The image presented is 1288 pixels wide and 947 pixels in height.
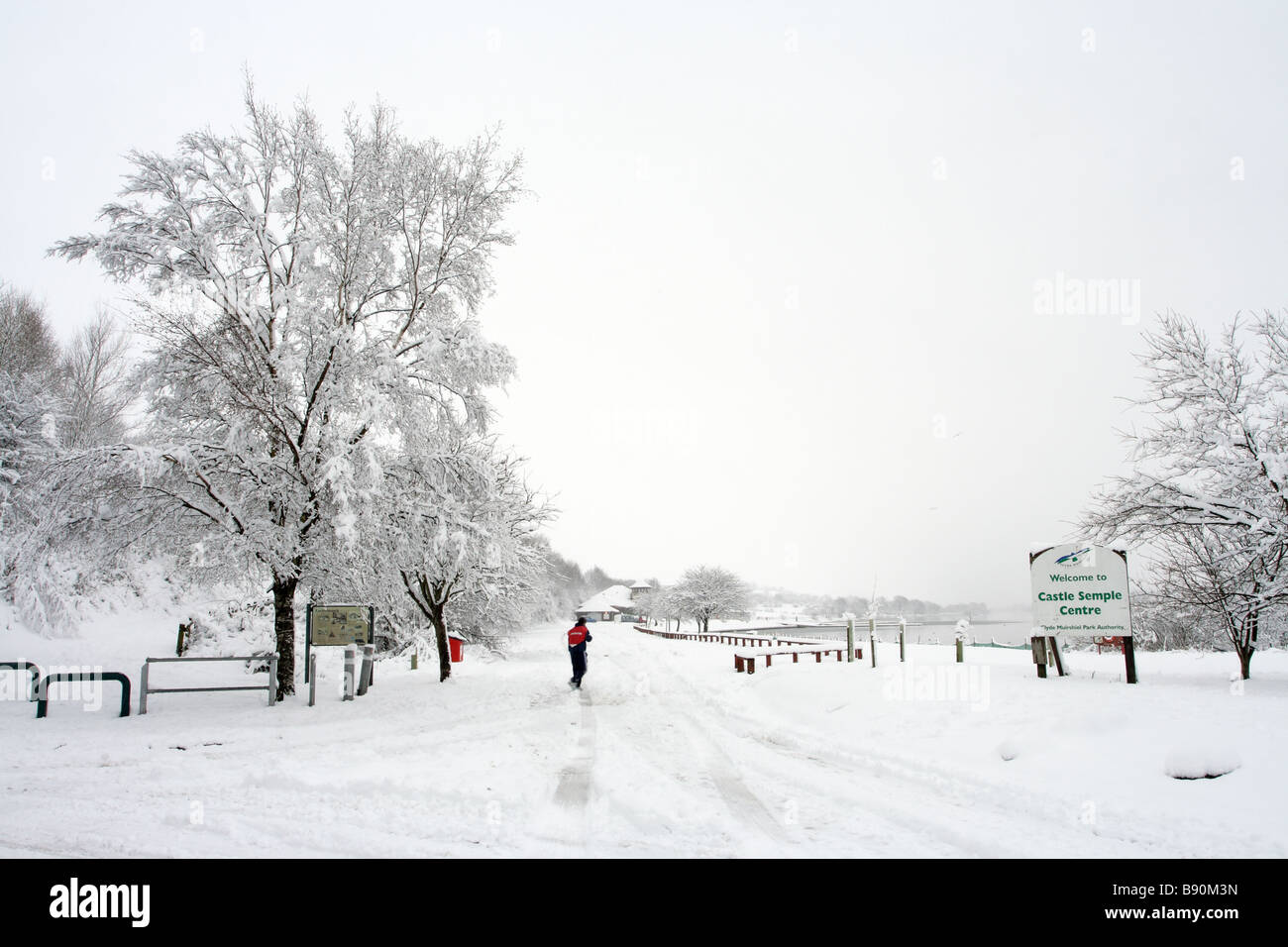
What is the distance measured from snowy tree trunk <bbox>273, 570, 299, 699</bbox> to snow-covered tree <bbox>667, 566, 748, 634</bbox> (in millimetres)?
64238

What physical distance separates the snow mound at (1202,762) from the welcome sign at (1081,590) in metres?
4.60

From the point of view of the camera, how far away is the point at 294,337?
40.4 feet

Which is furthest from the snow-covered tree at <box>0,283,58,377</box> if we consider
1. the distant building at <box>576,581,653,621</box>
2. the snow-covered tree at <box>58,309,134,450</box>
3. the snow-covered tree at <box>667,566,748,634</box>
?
the distant building at <box>576,581,653,621</box>

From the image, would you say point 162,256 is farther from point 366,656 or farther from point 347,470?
point 366,656

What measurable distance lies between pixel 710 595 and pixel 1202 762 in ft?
233

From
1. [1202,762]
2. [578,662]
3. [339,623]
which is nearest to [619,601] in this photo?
[578,662]

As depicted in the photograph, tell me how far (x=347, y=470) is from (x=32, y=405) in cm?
1645

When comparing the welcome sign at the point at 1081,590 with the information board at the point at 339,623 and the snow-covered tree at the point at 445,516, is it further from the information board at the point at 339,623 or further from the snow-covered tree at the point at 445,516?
the information board at the point at 339,623

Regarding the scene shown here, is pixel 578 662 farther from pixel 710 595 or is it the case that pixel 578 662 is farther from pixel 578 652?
pixel 710 595

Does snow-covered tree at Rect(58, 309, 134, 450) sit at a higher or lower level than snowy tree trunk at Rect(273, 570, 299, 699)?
higher

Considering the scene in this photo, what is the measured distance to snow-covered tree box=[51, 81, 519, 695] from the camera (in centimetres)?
1097

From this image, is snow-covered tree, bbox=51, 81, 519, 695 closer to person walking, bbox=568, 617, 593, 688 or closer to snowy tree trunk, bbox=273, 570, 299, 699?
snowy tree trunk, bbox=273, 570, 299, 699

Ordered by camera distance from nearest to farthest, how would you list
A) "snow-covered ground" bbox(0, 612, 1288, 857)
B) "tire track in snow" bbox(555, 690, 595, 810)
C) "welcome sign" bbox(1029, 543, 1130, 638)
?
"snow-covered ground" bbox(0, 612, 1288, 857) < "tire track in snow" bbox(555, 690, 595, 810) < "welcome sign" bbox(1029, 543, 1130, 638)

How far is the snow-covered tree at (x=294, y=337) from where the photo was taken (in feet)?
36.0
